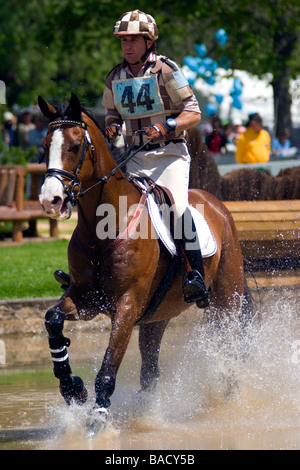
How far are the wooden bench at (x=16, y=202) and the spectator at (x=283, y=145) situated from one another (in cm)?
750

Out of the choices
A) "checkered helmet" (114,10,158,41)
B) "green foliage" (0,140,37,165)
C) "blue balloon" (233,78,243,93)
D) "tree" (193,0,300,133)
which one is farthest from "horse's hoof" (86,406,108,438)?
"blue balloon" (233,78,243,93)

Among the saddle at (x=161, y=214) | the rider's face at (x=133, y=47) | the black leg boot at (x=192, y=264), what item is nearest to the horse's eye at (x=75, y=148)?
the saddle at (x=161, y=214)

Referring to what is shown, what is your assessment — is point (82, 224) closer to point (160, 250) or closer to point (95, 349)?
point (160, 250)

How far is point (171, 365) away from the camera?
8086 millimetres

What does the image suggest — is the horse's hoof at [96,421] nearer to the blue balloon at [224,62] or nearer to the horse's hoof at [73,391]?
the horse's hoof at [73,391]

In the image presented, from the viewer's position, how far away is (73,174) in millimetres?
5645

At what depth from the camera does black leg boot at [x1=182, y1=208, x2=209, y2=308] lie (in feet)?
21.6

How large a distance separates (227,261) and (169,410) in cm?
145

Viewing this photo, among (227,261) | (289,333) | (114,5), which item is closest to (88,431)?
(227,261)

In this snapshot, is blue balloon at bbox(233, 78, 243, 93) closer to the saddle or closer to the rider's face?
the saddle

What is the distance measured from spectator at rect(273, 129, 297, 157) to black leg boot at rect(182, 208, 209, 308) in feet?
48.0

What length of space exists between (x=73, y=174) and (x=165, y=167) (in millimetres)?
1270

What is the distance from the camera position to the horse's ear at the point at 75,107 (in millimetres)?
5723

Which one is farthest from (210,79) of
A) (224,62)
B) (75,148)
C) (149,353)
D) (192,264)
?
(75,148)
